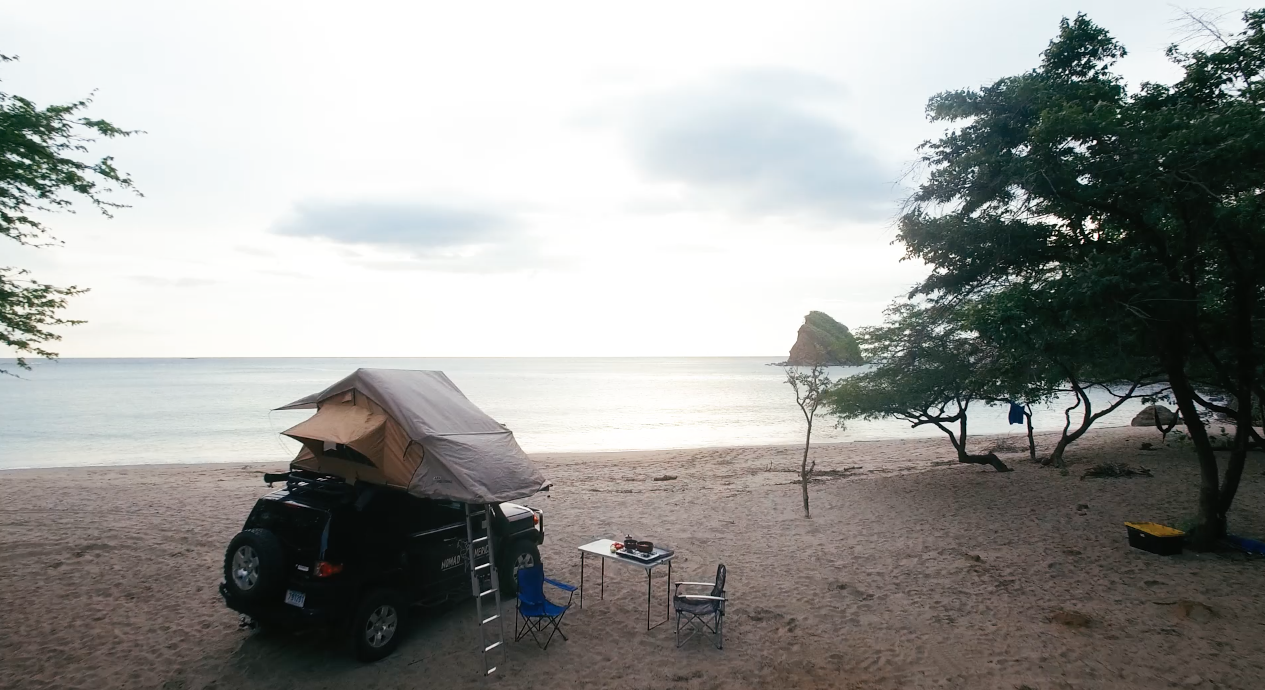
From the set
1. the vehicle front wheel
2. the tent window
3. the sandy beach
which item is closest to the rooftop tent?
the tent window

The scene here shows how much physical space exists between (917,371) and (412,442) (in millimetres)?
14317

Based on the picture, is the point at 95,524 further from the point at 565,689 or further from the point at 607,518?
the point at 565,689

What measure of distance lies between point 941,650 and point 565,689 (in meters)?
3.92

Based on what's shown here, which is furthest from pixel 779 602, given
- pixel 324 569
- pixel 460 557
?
pixel 324 569

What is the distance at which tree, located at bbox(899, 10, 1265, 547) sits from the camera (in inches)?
316

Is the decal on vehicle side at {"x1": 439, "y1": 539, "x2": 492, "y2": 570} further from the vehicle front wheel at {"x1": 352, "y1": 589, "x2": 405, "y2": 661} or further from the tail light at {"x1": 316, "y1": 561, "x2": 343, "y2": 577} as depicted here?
the tail light at {"x1": 316, "y1": 561, "x2": 343, "y2": 577}

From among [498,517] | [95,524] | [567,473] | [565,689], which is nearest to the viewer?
[565,689]

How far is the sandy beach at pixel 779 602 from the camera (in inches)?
240

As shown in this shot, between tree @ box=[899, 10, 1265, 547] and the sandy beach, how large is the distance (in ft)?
9.85

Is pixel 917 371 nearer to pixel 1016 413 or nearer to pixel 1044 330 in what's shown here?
pixel 1016 413

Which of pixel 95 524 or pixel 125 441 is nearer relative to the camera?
pixel 95 524

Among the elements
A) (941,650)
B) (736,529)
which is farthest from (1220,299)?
(736,529)

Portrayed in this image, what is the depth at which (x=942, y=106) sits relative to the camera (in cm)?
1081

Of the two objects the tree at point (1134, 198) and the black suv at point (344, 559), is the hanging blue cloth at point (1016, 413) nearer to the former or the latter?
the tree at point (1134, 198)
